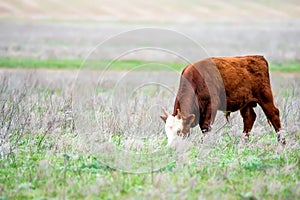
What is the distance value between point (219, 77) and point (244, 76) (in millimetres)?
578

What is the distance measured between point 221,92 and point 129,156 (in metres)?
2.62

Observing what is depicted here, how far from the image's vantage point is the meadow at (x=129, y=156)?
762cm

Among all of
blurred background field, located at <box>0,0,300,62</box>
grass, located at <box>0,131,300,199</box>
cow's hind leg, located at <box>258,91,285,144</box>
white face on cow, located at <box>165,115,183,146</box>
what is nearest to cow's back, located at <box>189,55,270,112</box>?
cow's hind leg, located at <box>258,91,285,144</box>

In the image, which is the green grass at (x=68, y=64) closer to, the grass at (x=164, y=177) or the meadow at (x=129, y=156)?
the meadow at (x=129, y=156)

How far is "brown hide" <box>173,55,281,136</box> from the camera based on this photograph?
10.3 m

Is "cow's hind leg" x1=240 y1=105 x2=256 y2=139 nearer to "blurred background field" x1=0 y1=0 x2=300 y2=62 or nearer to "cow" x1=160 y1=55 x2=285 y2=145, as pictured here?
"cow" x1=160 y1=55 x2=285 y2=145

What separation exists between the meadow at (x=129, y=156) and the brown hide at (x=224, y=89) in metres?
0.42

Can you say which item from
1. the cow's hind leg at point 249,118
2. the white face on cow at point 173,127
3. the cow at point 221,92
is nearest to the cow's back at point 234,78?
the cow at point 221,92

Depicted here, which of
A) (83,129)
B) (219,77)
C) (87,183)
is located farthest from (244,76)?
(87,183)

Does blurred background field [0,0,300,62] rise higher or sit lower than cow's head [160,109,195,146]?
lower

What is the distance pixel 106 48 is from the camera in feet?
111

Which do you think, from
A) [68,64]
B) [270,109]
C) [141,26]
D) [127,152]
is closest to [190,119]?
[127,152]

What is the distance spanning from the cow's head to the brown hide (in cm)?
11

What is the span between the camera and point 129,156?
29.6 ft
